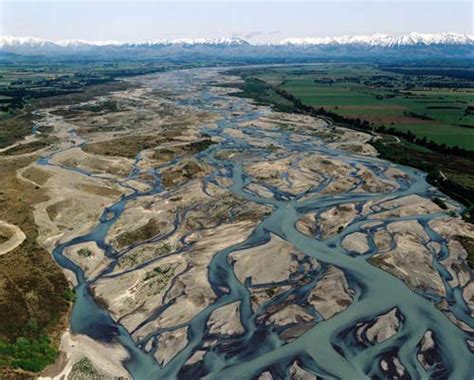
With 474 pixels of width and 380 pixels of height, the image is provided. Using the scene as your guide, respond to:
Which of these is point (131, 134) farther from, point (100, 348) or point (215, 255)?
point (100, 348)

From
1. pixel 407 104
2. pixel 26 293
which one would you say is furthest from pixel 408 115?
pixel 26 293

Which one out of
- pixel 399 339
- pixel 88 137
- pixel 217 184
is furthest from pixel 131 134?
pixel 399 339

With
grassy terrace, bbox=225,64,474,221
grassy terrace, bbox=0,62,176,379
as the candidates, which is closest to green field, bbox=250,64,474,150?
grassy terrace, bbox=225,64,474,221

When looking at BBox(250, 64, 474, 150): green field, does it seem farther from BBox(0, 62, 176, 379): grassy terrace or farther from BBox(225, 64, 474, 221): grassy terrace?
BBox(0, 62, 176, 379): grassy terrace

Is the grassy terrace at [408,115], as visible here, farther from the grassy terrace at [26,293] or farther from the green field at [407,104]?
the grassy terrace at [26,293]

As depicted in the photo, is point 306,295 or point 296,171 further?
point 296,171

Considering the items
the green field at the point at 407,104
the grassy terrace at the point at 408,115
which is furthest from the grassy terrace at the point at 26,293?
the green field at the point at 407,104

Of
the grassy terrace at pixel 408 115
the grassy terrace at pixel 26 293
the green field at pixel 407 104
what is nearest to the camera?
the grassy terrace at pixel 26 293

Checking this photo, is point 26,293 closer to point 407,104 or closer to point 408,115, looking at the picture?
point 408,115
